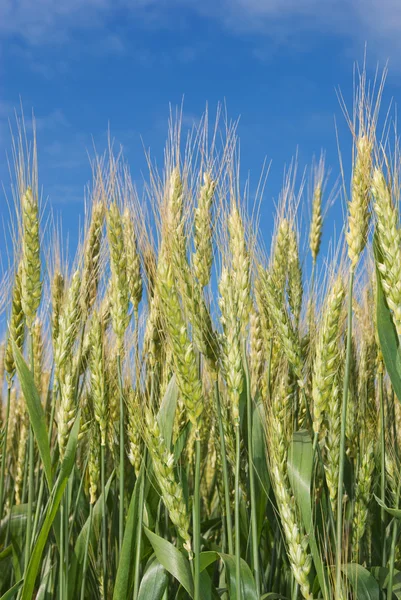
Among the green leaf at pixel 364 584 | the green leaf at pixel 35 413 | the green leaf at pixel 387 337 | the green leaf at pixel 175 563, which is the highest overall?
the green leaf at pixel 387 337

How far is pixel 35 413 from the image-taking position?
223 cm

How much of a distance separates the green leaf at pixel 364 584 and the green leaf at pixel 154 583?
0.58 metres

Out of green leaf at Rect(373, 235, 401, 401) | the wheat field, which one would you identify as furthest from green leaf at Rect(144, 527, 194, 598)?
green leaf at Rect(373, 235, 401, 401)

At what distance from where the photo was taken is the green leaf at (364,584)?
7.06ft

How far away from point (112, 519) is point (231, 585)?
754 mm

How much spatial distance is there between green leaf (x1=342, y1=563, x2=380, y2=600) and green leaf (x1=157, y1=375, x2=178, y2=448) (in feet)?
2.29

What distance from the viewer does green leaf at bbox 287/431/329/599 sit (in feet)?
6.66

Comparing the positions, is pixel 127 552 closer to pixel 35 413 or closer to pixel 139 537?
pixel 139 537

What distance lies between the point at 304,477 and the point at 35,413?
2.86 ft

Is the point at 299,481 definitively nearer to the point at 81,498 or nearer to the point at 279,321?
the point at 279,321

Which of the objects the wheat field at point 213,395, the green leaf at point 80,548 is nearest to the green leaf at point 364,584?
the wheat field at point 213,395

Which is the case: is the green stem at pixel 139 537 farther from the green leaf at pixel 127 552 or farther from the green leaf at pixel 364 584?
the green leaf at pixel 364 584

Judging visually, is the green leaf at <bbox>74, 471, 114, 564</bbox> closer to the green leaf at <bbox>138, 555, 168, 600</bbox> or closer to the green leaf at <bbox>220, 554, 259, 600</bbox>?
the green leaf at <bbox>138, 555, 168, 600</bbox>

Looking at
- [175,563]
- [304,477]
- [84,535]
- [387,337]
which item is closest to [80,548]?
[84,535]
